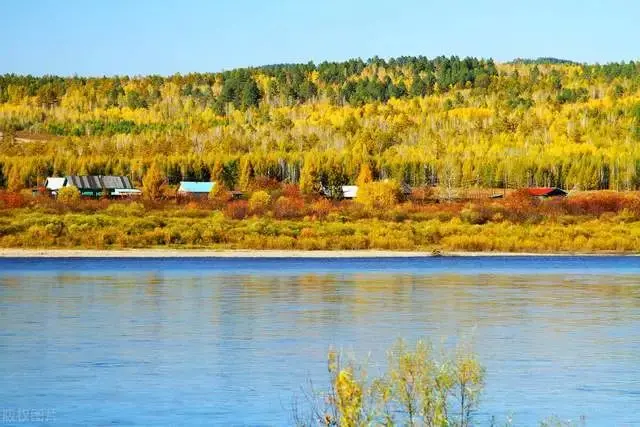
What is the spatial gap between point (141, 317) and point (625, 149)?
145 metres

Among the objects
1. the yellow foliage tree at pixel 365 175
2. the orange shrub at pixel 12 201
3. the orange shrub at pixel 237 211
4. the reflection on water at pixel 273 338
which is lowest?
the reflection on water at pixel 273 338

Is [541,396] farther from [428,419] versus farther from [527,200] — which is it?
[527,200]

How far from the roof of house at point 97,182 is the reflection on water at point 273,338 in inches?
3356

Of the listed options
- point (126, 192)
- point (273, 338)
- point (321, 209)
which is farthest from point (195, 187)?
point (273, 338)

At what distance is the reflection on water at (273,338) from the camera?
2014 cm

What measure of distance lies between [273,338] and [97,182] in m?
111

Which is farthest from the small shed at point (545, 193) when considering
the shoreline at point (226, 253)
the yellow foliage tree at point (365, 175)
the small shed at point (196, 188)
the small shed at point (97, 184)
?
the shoreline at point (226, 253)

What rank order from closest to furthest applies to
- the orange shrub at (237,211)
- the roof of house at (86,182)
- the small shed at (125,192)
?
the orange shrub at (237,211), the small shed at (125,192), the roof of house at (86,182)

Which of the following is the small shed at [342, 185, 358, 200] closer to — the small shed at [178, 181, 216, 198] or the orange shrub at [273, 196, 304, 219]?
the small shed at [178, 181, 216, 198]

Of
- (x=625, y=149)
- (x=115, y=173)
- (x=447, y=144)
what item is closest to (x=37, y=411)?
(x=115, y=173)

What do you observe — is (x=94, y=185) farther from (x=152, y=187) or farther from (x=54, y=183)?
(x=152, y=187)

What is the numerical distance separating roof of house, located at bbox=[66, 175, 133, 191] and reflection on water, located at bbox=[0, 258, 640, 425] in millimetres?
85250

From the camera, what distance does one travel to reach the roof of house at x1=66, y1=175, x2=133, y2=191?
5320 inches

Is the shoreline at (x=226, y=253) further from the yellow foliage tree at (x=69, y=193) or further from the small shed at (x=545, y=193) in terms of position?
the small shed at (x=545, y=193)
